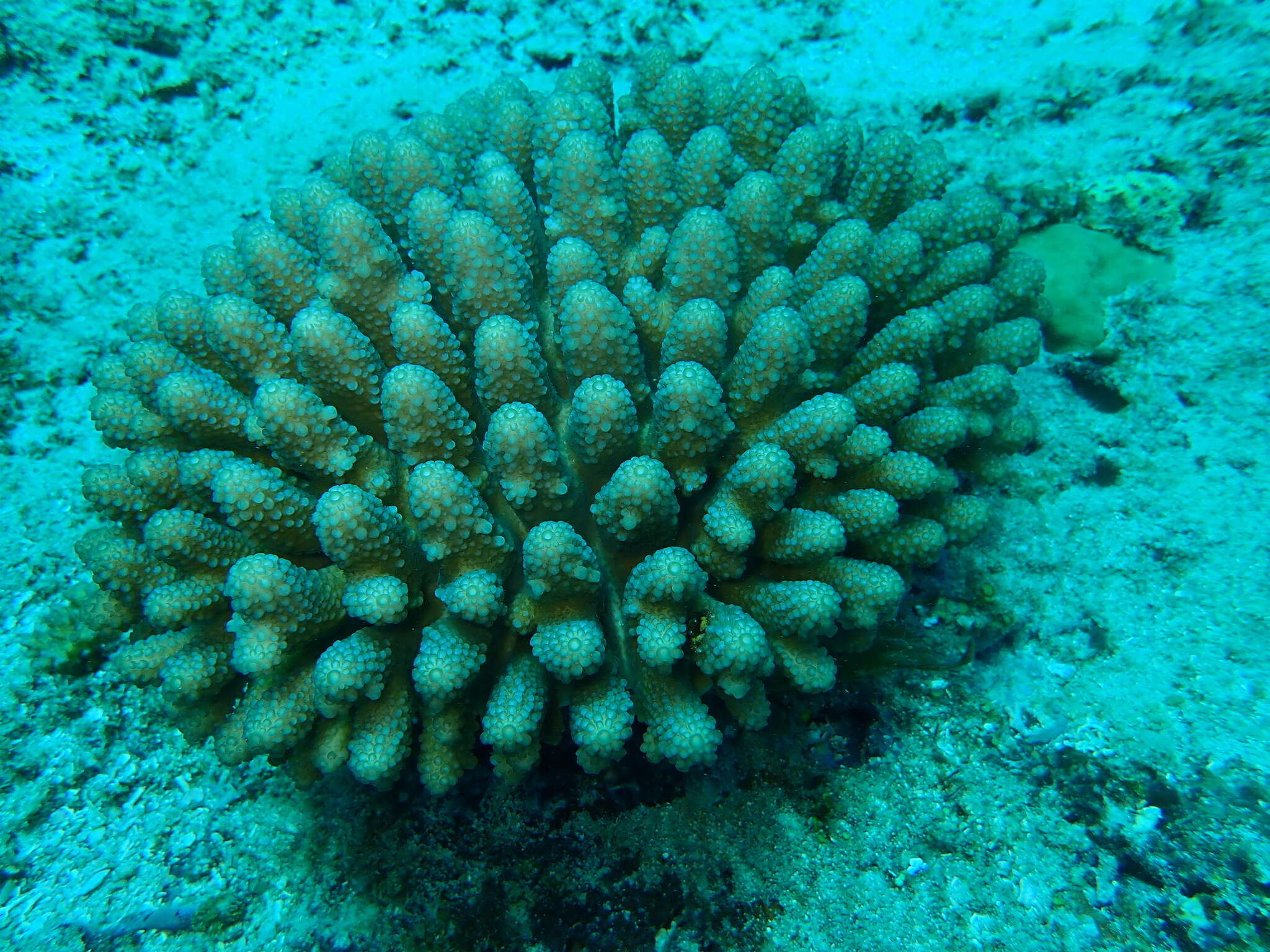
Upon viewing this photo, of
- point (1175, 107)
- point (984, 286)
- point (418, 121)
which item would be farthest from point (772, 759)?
point (1175, 107)

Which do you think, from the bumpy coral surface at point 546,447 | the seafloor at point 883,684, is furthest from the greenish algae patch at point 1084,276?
the bumpy coral surface at point 546,447

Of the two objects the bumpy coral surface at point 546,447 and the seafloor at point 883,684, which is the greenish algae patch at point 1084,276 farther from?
the bumpy coral surface at point 546,447

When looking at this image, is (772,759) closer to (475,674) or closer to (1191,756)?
(475,674)

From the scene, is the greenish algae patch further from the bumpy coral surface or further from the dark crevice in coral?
the bumpy coral surface

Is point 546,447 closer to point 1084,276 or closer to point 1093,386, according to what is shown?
point 1093,386

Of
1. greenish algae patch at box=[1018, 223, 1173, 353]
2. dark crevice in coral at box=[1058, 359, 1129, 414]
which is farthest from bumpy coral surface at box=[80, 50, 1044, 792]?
greenish algae patch at box=[1018, 223, 1173, 353]
